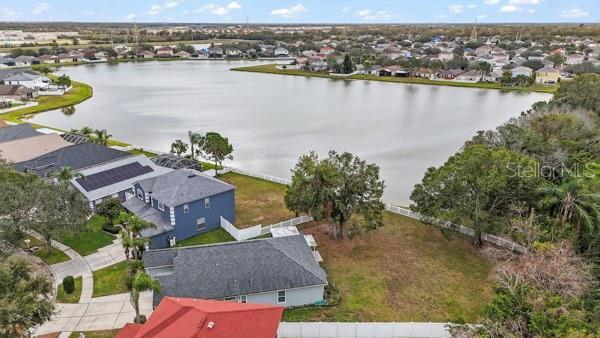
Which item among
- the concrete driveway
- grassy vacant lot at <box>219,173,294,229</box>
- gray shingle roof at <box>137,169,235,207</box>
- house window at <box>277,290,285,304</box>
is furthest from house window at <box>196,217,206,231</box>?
house window at <box>277,290,285,304</box>

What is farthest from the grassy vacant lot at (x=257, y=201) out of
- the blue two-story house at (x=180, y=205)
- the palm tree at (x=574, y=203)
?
the palm tree at (x=574, y=203)

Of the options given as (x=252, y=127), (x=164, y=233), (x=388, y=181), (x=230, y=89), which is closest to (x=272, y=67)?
(x=230, y=89)

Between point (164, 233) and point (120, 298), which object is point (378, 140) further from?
point (120, 298)

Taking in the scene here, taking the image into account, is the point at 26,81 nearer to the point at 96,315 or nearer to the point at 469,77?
the point at 96,315

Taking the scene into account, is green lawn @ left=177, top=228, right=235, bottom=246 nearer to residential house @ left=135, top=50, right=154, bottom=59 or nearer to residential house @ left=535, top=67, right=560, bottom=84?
residential house @ left=535, top=67, right=560, bottom=84

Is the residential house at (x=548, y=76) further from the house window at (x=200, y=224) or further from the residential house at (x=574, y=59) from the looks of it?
the house window at (x=200, y=224)
